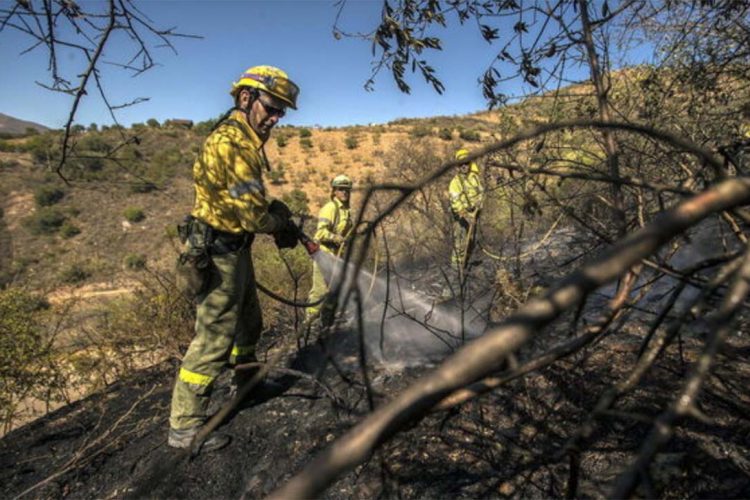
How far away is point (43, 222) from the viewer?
19.7 metres

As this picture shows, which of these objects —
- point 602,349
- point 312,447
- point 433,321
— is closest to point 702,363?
point 312,447

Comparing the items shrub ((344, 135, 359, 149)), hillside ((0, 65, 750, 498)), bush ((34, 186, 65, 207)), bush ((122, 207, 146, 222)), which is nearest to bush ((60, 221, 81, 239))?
bush ((122, 207, 146, 222))

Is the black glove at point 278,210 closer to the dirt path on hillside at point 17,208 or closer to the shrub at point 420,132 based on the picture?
the dirt path on hillside at point 17,208

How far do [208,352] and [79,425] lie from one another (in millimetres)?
1588

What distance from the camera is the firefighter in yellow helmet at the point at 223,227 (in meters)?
2.67

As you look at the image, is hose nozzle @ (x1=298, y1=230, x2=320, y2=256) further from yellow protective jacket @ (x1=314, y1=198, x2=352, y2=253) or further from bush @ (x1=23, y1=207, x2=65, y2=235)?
bush @ (x1=23, y1=207, x2=65, y2=235)

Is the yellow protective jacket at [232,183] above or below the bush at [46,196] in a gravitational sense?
above

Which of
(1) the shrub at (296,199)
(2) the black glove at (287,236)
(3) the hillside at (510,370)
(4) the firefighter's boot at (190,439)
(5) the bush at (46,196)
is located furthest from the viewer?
(1) the shrub at (296,199)

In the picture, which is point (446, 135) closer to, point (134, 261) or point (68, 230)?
point (134, 261)

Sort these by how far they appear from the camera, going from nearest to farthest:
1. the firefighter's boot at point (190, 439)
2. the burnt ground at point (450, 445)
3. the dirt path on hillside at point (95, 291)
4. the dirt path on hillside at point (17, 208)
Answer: the burnt ground at point (450, 445) < the firefighter's boot at point (190, 439) < the dirt path on hillside at point (95, 291) < the dirt path on hillside at point (17, 208)

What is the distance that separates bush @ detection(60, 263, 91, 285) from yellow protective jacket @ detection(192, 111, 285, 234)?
52.3 ft

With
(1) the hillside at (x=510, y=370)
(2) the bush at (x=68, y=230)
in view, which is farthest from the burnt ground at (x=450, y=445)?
(2) the bush at (x=68, y=230)

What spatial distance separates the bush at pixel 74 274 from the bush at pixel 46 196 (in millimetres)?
6690

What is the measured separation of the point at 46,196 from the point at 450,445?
971 inches
